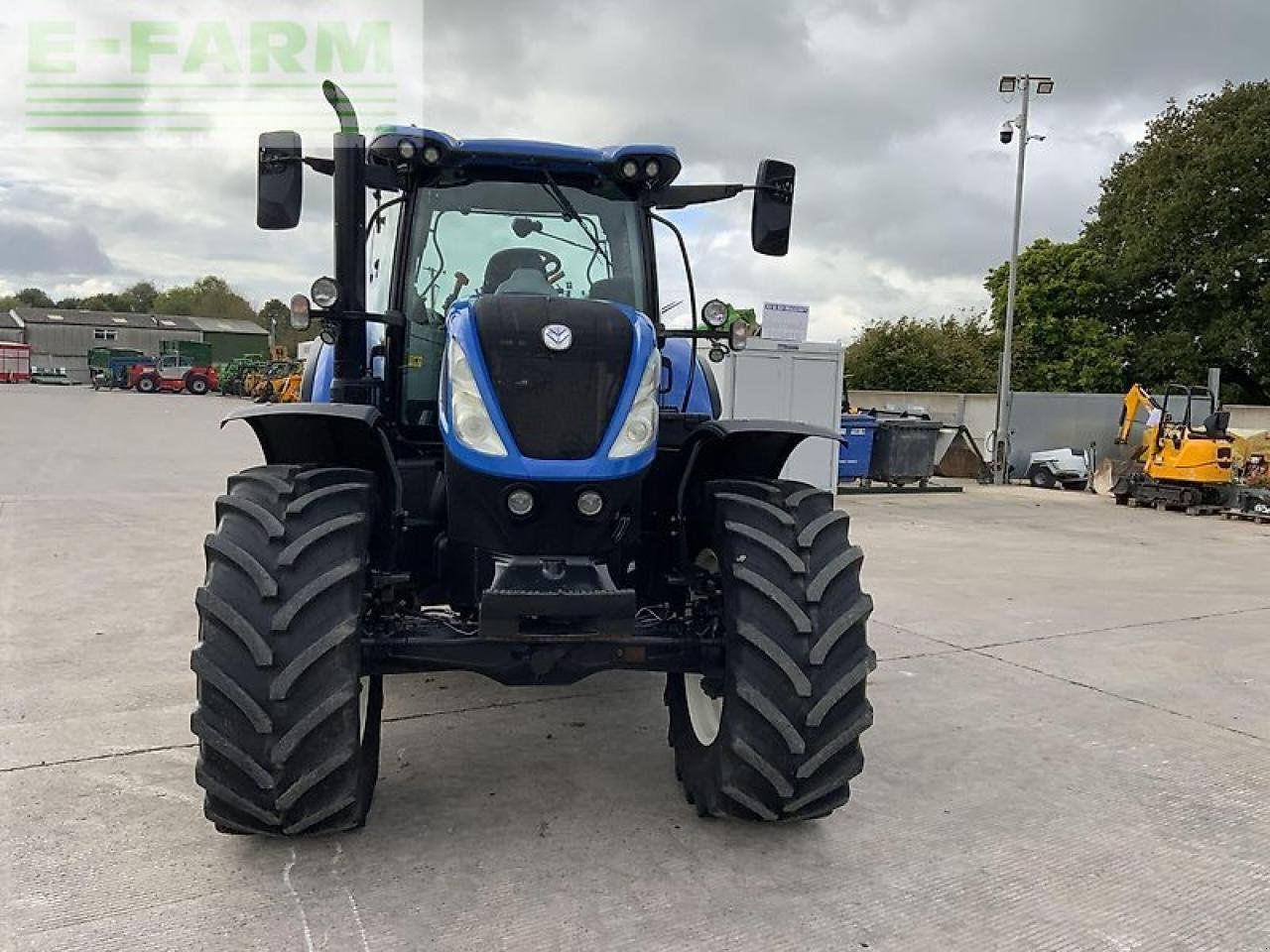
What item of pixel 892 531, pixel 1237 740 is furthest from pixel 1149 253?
pixel 1237 740

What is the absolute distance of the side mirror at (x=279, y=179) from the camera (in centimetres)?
367

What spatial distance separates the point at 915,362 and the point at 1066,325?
6427mm

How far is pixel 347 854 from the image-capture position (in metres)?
3.15

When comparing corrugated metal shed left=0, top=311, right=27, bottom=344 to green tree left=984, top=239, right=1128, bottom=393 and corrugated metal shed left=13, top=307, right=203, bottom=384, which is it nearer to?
corrugated metal shed left=13, top=307, right=203, bottom=384

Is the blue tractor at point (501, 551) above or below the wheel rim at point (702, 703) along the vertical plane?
above

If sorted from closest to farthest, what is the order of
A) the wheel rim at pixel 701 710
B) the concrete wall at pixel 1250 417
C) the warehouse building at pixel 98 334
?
the wheel rim at pixel 701 710 → the concrete wall at pixel 1250 417 → the warehouse building at pixel 98 334

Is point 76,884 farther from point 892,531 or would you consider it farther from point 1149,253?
point 1149,253

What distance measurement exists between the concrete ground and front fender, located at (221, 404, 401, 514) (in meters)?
1.17

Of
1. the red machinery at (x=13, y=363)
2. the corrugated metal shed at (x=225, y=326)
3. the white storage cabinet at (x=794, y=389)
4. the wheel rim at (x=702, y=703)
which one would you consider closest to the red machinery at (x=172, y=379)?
the red machinery at (x=13, y=363)

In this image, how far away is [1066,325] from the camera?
31.7 meters

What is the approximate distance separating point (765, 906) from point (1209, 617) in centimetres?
579

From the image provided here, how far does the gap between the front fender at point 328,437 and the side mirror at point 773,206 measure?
1.73 meters

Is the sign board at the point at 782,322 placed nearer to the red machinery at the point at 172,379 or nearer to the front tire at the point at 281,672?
the front tire at the point at 281,672

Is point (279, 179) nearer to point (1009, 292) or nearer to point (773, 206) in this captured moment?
point (773, 206)
